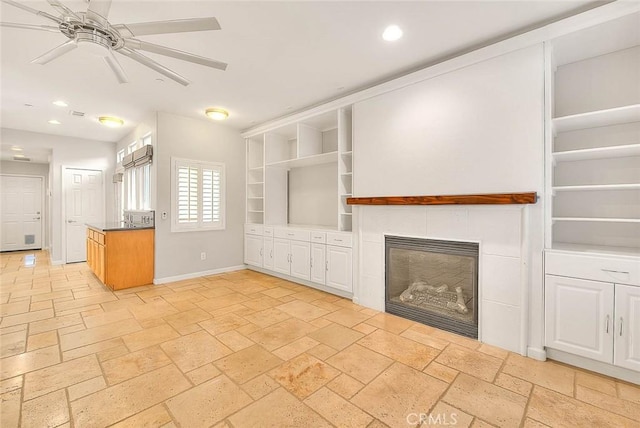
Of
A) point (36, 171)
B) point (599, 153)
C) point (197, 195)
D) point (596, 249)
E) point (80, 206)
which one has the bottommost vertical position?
point (596, 249)

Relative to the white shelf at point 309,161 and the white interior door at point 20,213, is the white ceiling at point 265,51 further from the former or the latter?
the white interior door at point 20,213

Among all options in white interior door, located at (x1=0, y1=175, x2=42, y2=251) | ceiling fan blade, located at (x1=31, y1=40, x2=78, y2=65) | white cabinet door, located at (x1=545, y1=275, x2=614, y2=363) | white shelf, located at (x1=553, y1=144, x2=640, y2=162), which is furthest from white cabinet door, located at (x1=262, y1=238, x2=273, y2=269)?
white interior door, located at (x1=0, y1=175, x2=42, y2=251)

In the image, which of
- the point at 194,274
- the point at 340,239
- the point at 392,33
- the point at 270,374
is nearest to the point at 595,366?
the point at 270,374

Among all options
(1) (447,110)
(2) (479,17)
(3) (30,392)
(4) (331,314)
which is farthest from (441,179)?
(3) (30,392)

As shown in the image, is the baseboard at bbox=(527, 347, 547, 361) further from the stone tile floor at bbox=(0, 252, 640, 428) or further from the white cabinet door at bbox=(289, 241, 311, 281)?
the white cabinet door at bbox=(289, 241, 311, 281)

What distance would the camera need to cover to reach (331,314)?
3.33m

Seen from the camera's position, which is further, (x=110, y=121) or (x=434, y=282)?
(x=110, y=121)

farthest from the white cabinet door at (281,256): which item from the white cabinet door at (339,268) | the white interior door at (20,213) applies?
the white interior door at (20,213)

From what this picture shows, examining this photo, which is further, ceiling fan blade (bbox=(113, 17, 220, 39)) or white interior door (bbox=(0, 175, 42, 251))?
white interior door (bbox=(0, 175, 42, 251))

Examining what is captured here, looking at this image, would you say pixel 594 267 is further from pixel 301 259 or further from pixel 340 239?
pixel 301 259

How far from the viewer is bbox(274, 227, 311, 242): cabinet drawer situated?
434 centimetres

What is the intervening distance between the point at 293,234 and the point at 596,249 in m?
3.49

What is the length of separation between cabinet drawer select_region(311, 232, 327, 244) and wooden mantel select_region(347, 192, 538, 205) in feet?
2.65

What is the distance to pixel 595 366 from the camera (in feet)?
7.13
